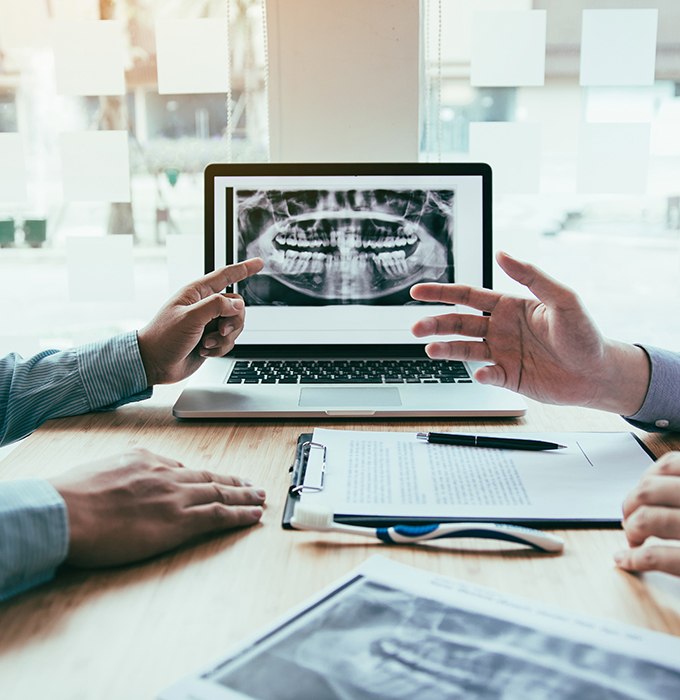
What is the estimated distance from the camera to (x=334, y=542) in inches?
30.6

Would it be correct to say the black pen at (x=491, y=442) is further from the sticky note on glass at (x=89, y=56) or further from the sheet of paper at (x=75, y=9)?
the sheet of paper at (x=75, y=9)

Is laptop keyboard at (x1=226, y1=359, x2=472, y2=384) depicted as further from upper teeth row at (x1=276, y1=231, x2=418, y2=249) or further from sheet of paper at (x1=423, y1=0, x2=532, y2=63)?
sheet of paper at (x1=423, y1=0, x2=532, y2=63)

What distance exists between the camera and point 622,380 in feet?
3.57

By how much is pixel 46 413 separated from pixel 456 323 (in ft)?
2.00

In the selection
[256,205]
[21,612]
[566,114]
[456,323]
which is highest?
[566,114]

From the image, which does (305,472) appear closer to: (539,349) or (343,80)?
(539,349)

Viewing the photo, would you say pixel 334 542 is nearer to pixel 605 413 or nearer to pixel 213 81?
pixel 605 413

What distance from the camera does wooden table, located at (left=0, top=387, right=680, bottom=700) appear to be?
0.59 meters

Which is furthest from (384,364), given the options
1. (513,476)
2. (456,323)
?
(513,476)

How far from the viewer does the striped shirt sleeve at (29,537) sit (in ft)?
2.23

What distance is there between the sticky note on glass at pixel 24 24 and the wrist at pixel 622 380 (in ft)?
4.26

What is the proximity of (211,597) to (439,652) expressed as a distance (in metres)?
0.21

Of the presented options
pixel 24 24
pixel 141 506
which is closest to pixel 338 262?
pixel 141 506

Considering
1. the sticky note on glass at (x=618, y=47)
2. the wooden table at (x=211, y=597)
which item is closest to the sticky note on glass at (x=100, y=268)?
the wooden table at (x=211, y=597)
